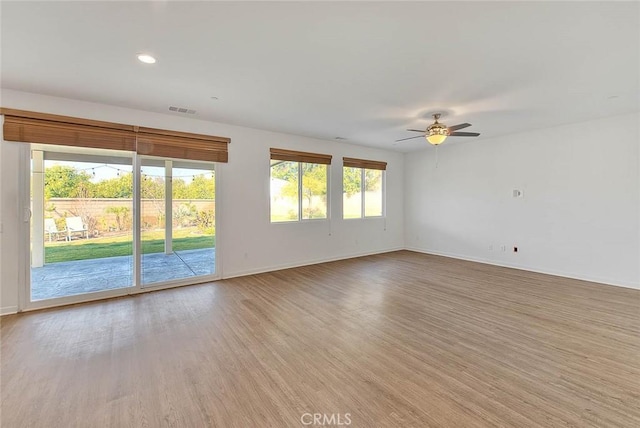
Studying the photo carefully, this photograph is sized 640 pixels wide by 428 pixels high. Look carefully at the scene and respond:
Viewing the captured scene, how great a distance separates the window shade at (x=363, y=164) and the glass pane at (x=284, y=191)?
1.43 meters

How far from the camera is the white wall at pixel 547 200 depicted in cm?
458

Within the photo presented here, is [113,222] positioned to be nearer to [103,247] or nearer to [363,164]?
[103,247]

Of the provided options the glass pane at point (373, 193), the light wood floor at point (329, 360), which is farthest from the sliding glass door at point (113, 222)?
the glass pane at point (373, 193)

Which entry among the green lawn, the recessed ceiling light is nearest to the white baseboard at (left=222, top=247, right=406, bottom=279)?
the green lawn

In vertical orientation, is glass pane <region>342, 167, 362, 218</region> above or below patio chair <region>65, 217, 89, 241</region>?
above

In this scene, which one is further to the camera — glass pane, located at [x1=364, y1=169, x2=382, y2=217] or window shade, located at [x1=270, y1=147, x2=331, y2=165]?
glass pane, located at [x1=364, y1=169, x2=382, y2=217]

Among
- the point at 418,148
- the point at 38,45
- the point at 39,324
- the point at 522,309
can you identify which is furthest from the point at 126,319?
the point at 418,148

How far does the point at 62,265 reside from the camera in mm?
4121

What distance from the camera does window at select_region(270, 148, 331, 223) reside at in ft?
18.9

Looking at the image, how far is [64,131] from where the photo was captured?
12.2ft

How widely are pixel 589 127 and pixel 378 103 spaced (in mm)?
4074

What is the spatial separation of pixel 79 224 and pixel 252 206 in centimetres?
263

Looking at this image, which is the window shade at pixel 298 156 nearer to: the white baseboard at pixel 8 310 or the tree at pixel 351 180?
the tree at pixel 351 180

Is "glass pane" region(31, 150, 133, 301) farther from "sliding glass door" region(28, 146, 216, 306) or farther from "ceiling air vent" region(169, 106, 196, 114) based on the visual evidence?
"ceiling air vent" region(169, 106, 196, 114)
